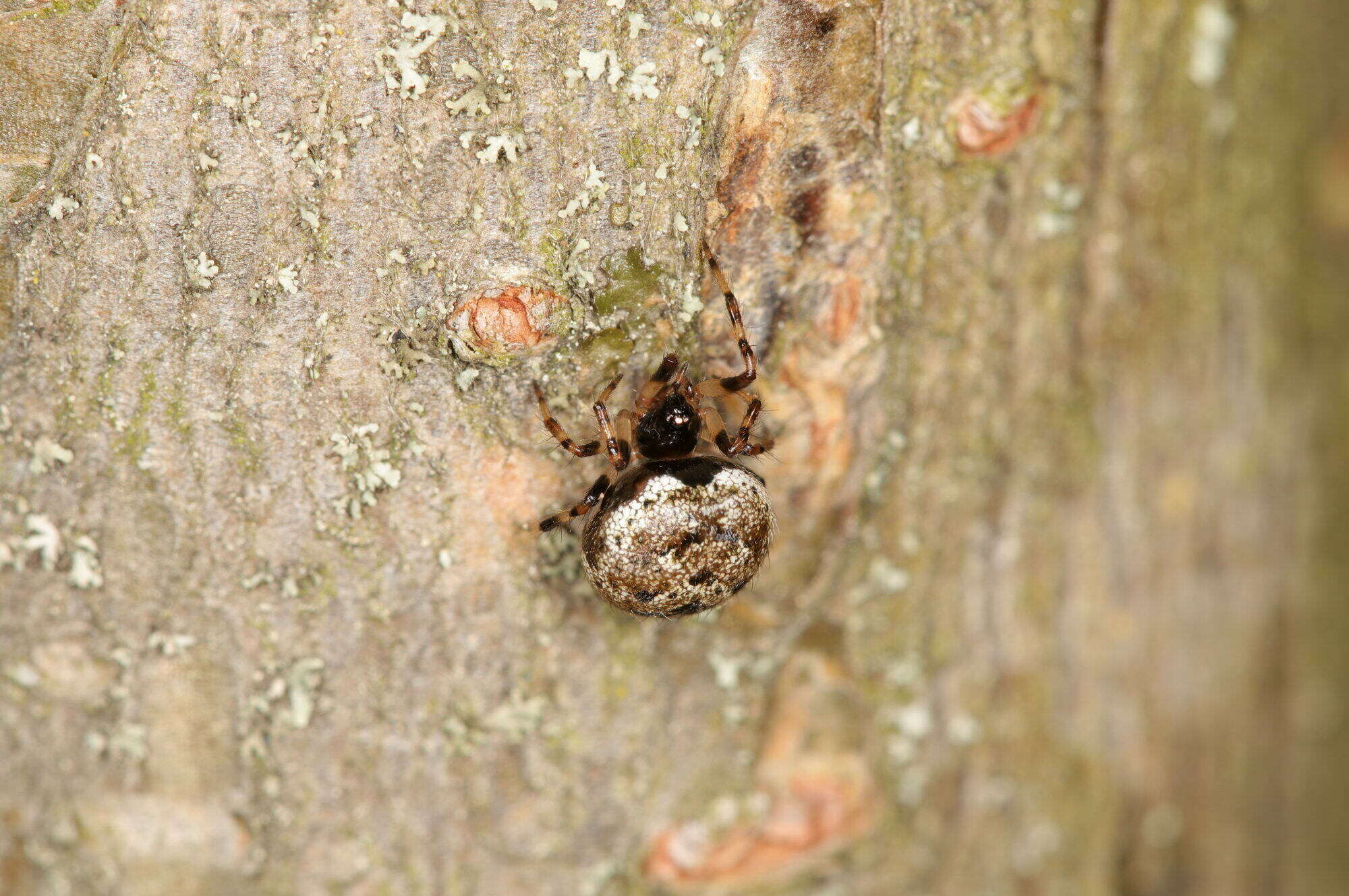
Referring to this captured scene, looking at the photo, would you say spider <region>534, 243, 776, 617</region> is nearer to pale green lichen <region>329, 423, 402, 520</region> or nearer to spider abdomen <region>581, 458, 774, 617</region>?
spider abdomen <region>581, 458, 774, 617</region>

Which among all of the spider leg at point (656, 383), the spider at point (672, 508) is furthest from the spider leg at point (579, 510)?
the spider leg at point (656, 383)

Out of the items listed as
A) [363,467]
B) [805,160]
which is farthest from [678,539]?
[805,160]

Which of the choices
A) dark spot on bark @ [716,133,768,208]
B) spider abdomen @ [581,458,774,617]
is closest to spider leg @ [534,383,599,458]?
spider abdomen @ [581,458,774,617]

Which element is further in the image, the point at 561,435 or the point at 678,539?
the point at 678,539

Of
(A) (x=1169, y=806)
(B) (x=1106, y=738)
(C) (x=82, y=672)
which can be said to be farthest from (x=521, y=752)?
(A) (x=1169, y=806)

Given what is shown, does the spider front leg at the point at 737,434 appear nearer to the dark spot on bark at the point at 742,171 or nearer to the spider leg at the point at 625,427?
the spider leg at the point at 625,427

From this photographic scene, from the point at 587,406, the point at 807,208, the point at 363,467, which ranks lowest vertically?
the point at 363,467

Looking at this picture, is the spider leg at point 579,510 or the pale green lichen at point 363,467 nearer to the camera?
the pale green lichen at point 363,467

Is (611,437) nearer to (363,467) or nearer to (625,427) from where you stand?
(625,427)
